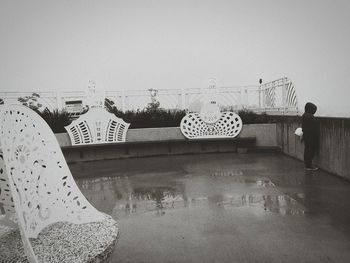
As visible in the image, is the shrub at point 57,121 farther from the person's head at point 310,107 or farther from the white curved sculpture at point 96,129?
the person's head at point 310,107

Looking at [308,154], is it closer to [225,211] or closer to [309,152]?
[309,152]

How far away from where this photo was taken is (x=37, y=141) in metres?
3.83

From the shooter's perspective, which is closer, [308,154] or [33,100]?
[308,154]

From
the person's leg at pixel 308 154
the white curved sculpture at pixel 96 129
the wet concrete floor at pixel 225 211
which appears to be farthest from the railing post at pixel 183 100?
the person's leg at pixel 308 154

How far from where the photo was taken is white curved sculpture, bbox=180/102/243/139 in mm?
11586

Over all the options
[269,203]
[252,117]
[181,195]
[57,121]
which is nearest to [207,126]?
[252,117]

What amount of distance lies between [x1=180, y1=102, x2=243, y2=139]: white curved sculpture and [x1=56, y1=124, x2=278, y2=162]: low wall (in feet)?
0.90

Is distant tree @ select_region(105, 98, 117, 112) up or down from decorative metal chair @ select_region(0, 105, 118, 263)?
up

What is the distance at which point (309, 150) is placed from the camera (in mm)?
7859

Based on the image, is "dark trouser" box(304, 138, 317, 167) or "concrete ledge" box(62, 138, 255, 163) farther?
"concrete ledge" box(62, 138, 255, 163)

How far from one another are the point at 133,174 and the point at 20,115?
4.85m

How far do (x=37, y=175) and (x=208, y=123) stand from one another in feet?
27.1

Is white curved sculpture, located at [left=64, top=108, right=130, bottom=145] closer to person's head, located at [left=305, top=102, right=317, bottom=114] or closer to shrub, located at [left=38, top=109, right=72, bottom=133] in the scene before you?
shrub, located at [left=38, top=109, right=72, bottom=133]

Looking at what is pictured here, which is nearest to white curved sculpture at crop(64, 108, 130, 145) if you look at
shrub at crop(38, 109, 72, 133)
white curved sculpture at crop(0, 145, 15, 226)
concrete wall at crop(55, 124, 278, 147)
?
concrete wall at crop(55, 124, 278, 147)
